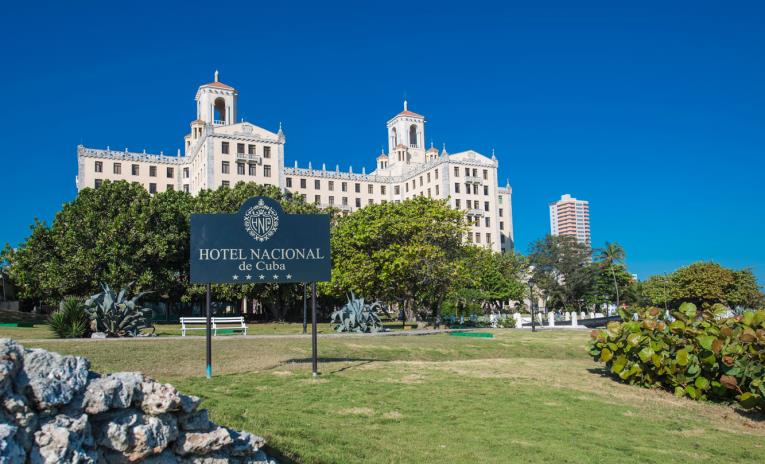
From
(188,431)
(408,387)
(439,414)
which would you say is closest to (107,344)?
(408,387)

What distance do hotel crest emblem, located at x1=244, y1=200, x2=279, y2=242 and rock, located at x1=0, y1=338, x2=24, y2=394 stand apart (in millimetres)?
9806

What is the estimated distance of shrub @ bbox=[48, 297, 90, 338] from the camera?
21891 mm

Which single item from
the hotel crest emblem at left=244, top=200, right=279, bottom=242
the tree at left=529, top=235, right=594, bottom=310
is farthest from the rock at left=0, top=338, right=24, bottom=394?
the tree at left=529, top=235, right=594, bottom=310

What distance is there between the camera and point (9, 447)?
4.67 meters

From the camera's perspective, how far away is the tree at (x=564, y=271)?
8788 cm

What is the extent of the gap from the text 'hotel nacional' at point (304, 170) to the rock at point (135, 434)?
79.8 metres

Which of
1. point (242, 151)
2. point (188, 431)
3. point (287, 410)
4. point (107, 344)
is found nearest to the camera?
point (188, 431)

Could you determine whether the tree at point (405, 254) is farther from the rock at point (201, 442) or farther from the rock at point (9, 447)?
the rock at point (9, 447)

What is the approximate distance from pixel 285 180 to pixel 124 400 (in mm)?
95858

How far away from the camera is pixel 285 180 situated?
100250 mm

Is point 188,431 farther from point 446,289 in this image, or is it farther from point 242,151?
point 242,151

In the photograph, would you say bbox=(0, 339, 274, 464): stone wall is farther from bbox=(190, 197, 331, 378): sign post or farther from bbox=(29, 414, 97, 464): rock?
bbox=(190, 197, 331, 378): sign post

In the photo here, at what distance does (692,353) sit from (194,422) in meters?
12.3

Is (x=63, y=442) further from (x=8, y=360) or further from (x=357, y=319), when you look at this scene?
(x=357, y=319)
